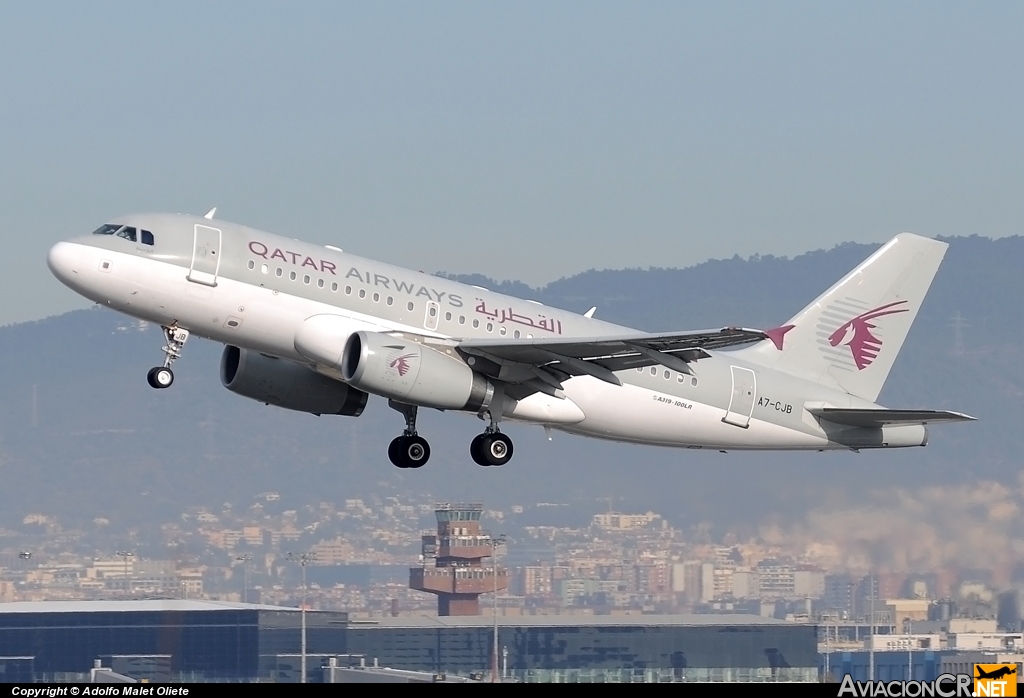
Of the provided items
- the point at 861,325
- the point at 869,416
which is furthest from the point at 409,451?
the point at 861,325

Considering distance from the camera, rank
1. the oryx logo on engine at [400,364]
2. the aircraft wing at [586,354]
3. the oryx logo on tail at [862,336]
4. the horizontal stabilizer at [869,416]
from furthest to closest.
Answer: the oryx logo on tail at [862,336] → the horizontal stabilizer at [869,416] → the oryx logo on engine at [400,364] → the aircraft wing at [586,354]

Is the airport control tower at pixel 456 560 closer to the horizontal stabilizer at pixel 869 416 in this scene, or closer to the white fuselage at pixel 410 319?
the horizontal stabilizer at pixel 869 416

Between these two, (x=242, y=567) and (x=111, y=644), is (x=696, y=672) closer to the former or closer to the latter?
(x=111, y=644)

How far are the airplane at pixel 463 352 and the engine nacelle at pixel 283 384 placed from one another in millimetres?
43

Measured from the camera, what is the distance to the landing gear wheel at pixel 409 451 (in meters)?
39.4

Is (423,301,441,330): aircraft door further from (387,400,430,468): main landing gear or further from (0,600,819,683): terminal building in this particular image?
(0,600,819,683): terminal building

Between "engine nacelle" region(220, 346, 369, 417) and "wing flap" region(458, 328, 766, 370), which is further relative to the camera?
"engine nacelle" region(220, 346, 369, 417)

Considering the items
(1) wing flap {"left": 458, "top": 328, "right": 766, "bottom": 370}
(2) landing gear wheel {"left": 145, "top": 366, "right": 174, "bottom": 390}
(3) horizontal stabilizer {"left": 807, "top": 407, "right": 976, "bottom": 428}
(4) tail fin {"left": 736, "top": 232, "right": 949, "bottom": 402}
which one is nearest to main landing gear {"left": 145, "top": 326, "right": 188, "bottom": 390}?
(2) landing gear wheel {"left": 145, "top": 366, "right": 174, "bottom": 390}

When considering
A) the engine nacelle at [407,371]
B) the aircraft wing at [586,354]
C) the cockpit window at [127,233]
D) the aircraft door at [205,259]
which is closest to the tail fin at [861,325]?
the aircraft wing at [586,354]

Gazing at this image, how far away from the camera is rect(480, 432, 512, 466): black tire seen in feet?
124

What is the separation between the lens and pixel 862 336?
43156 mm

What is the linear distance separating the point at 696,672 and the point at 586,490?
417 inches

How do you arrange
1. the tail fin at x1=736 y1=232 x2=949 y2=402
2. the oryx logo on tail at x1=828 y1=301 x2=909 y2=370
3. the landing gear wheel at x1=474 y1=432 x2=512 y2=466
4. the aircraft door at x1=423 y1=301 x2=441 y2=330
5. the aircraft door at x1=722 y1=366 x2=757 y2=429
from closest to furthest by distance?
the aircraft door at x1=423 y1=301 x2=441 y2=330
the landing gear wheel at x1=474 y1=432 x2=512 y2=466
the aircraft door at x1=722 y1=366 x2=757 y2=429
the tail fin at x1=736 y1=232 x2=949 y2=402
the oryx logo on tail at x1=828 y1=301 x2=909 y2=370

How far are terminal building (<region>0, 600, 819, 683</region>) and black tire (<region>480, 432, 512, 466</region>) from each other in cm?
3059
